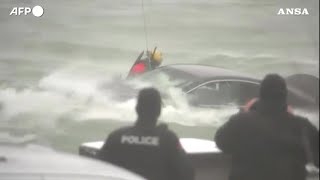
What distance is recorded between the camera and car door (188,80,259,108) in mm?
4414

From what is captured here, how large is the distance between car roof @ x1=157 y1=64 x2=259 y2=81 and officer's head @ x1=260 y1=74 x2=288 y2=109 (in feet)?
0.32

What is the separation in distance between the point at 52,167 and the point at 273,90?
2022mm

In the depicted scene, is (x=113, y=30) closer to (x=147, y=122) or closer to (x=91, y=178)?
(x=147, y=122)

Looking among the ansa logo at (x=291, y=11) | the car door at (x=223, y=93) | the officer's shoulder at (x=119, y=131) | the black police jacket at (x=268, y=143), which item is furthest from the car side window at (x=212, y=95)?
the ansa logo at (x=291, y=11)

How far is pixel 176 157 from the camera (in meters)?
4.41

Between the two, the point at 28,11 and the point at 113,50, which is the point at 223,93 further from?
the point at 28,11

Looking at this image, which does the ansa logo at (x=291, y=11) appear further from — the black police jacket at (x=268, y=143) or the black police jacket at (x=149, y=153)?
the black police jacket at (x=149, y=153)

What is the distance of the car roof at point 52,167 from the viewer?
2.82 m

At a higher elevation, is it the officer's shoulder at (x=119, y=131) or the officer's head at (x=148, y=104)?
the officer's head at (x=148, y=104)

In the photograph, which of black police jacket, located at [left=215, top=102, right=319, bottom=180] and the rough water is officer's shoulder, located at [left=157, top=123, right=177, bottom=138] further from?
black police jacket, located at [left=215, top=102, right=319, bottom=180]

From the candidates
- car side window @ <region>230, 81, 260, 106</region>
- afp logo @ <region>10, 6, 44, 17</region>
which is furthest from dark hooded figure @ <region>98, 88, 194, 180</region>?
afp logo @ <region>10, 6, 44, 17</region>

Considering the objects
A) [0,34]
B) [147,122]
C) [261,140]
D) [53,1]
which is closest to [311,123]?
[261,140]

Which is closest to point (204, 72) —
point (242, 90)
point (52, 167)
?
point (242, 90)

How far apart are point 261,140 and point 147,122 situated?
875 mm
